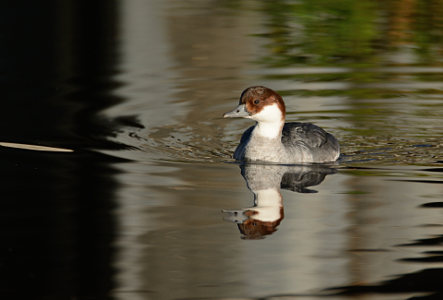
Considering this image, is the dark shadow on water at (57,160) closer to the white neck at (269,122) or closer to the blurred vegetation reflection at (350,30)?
the white neck at (269,122)

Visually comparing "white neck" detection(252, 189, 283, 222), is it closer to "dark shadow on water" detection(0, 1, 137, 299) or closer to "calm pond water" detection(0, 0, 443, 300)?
"calm pond water" detection(0, 0, 443, 300)

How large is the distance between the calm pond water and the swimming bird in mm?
215

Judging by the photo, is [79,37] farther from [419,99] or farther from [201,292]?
[201,292]

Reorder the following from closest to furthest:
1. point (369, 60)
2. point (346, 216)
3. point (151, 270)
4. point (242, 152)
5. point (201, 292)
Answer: point (201, 292), point (151, 270), point (346, 216), point (242, 152), point (369, 60)

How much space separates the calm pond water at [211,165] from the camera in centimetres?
734

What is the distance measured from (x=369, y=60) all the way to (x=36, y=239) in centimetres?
1073

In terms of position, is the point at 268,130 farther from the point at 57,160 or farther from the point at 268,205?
the point at 57,160

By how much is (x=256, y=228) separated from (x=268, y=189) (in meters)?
1.39

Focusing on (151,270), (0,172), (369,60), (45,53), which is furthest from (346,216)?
(45,53)

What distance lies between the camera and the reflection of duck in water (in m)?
8.62

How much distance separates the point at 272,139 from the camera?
11.2m

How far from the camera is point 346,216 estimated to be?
889 cm

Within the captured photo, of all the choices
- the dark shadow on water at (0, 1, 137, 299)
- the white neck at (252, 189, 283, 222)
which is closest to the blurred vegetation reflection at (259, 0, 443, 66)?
the dark shadow on water at (0, 1, 137, 299)

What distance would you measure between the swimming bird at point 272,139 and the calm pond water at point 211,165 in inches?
8.5
